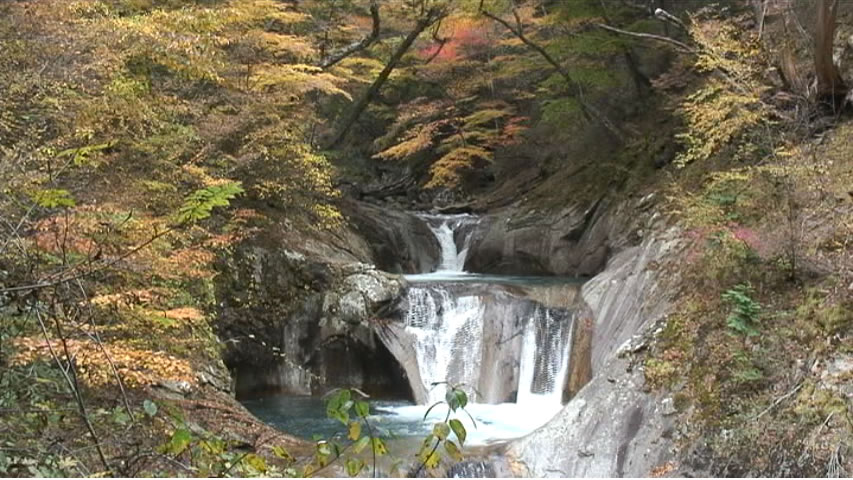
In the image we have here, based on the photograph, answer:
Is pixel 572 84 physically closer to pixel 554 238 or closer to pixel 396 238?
pixel 554 238

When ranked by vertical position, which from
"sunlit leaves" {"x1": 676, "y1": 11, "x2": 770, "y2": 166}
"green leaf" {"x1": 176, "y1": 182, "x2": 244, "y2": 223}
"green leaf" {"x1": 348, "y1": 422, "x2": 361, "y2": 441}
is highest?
"sunlit leaves" {"x1": 676, "y1": 11, "x2": 770, "y2": 166}

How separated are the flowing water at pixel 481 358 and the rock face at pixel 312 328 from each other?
47 centimetres

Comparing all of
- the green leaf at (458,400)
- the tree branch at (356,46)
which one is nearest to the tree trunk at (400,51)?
Answer: the tree branch at (356,46)

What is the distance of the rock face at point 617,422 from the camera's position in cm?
702

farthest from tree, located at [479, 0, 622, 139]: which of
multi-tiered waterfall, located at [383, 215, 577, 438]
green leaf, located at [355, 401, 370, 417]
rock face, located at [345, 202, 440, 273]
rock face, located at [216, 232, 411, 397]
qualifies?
green leaf, located at [355, 401, 370, 417]

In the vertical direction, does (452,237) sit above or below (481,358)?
above

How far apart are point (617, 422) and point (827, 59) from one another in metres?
6.07

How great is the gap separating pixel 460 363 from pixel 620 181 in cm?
561

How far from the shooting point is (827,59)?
9.50m

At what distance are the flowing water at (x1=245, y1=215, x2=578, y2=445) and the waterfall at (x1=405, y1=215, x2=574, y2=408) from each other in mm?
17

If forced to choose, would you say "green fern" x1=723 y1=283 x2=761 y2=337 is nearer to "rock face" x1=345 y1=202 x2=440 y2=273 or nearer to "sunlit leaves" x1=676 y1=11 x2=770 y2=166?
"sunlit leaves" x1=676 y1=11 x2=770 y2=166

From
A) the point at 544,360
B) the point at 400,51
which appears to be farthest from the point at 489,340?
the point at 400,51

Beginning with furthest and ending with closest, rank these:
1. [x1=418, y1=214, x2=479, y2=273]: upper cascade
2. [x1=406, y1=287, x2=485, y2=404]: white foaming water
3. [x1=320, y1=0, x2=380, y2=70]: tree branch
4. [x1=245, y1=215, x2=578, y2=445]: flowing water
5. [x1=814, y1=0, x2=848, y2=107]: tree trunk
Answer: [x1=418, y1=214, x2=479, y2=273]: upper cascade < [x1=320, y1=0, x2=380, y2=70]: tree branch < [x1=406, y1=287, x2=485, y2=404]: white foaming water < [x1=245, y1=215, x2=578, y2=445]: flowing water < [x1=814, y1=0, x2=848, y2=107]: tree trunk

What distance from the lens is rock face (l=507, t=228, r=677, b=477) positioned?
7.02 meters
